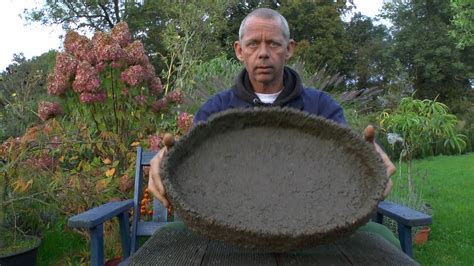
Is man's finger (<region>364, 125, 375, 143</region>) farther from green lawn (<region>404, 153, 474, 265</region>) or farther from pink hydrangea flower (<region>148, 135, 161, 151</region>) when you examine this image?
green lawn (<region>404, 153, 474, 265</region>)

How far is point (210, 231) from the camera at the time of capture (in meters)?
1.08

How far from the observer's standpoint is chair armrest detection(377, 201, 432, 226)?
5.51ft

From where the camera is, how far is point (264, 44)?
5.98ft

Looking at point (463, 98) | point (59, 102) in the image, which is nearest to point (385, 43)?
point (463, 98)

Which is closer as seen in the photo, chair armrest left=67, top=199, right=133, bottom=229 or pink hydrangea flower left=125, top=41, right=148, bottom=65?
chair armrest left=67, top=199, right=133, bottom=229

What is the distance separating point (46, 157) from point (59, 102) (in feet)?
1.62

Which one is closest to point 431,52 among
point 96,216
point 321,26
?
point 321,26

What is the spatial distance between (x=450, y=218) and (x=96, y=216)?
4.04 m

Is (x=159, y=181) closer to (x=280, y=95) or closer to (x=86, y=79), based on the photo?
(x=280, y=95)

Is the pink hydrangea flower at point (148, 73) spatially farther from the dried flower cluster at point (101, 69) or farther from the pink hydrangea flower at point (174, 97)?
the pink hydrangea flower at point (174, 97)

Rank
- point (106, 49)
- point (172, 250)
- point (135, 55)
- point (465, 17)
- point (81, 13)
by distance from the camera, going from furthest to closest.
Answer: point (81, 13)
point (465, 17)
point (135, 55)
point (106, 49)
point (172, 250)

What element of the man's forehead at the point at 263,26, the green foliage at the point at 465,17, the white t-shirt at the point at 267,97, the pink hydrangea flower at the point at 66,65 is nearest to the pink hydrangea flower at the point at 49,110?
the pink hydrangea flower at the point at 66,65

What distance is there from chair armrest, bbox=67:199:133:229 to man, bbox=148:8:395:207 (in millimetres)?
465

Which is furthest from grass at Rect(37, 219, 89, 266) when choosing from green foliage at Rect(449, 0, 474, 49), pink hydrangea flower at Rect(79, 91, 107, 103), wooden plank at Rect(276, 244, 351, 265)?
green foliage at Rect(449, 0, 474, 49)
